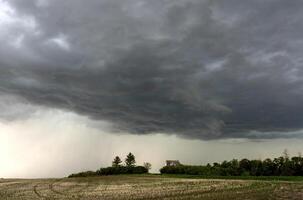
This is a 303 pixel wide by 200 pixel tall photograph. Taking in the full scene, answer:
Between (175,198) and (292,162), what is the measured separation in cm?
12014

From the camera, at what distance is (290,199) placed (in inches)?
1909

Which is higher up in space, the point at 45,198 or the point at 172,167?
the point at 172,167

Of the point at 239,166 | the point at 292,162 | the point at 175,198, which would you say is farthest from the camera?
the point at 239,166

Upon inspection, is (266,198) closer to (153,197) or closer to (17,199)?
(153,197)

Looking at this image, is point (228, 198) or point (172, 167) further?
point (172, 167)

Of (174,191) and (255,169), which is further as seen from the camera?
(255,169)

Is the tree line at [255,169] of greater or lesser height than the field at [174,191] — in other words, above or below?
above

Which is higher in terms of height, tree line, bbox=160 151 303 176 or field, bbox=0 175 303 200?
tree line, bbox=160 151 303 176

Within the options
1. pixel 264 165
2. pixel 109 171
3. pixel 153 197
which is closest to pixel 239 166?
pixel 264 165

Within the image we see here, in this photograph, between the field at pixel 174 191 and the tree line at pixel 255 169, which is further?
the tree line at pixel 255 169

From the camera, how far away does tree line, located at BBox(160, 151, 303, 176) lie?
159275 mm

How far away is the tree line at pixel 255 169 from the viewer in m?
159

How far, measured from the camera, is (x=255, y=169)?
554 feet

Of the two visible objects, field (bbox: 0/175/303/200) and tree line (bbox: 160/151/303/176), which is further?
tree line (bbox: 160/151/303/176)
